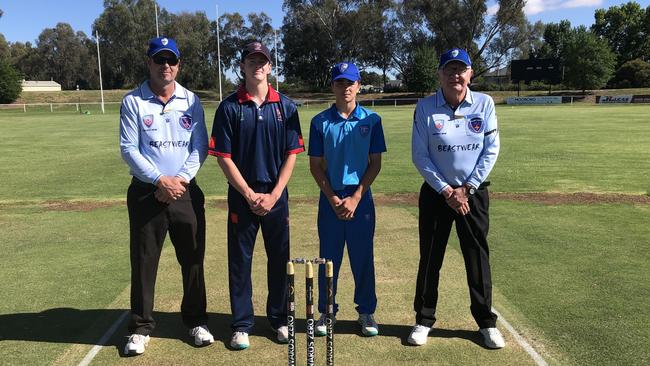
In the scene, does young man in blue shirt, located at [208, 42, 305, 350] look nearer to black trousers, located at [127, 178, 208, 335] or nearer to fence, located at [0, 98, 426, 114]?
black trousers, located at [127, 178, 208, 335]

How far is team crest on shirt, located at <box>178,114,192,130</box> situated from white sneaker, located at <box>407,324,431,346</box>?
8.19ft

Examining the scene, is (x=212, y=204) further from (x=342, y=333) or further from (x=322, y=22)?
(x=322, y=22)

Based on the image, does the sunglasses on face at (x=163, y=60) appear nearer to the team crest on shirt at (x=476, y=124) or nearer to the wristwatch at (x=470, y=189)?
the team crest on shirt at (x=476, y=124)

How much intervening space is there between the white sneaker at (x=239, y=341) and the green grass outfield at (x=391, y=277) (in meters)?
0.08

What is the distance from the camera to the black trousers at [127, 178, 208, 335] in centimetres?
411

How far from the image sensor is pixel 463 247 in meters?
4.30

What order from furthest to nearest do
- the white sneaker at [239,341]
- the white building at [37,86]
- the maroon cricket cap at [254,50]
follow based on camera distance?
the white building at [37,86]
the white sneaker at [239,341]
the maroon cricket cap at [254,50]

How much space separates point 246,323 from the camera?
4211 millimetres

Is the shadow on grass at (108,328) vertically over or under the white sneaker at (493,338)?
under

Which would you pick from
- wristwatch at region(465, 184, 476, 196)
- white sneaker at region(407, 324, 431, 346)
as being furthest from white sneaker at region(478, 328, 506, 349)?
wristwatch at region(465, 184, 476, 196)

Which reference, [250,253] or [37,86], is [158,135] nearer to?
[250,253]

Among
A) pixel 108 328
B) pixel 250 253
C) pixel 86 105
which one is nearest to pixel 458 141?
pixel 250 253

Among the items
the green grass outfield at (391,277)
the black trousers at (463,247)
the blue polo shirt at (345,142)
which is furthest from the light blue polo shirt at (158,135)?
the black trousers at (463,247)

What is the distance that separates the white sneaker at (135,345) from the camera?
13.1ft
